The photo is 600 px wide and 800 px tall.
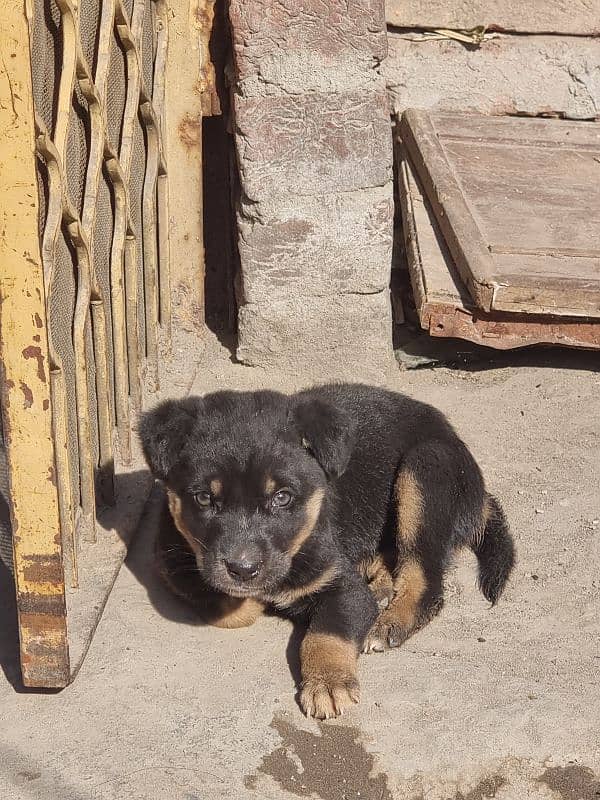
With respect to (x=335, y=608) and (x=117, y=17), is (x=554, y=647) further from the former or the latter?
(x=117, y=17)

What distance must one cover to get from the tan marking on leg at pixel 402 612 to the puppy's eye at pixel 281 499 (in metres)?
0.63

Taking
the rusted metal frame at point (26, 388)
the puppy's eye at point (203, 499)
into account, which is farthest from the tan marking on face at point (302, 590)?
the rusted metal frame at point (26, 388)

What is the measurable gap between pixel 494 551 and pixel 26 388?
7.13 ft

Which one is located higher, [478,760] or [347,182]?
[347,182]

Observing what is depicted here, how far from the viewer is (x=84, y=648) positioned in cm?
371

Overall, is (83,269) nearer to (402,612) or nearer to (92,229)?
(92,229)

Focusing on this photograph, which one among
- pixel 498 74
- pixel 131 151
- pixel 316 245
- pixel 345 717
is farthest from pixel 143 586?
pixel 498 74

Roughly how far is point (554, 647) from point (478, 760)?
71 cm

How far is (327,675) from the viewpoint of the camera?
11.9 ft

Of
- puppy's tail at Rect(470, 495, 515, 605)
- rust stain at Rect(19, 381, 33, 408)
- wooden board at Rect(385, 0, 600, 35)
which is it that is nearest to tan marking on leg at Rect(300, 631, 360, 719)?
puppy's tail at Rect(470, 495, 515, 605)

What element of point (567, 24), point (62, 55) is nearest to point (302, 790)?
point (62, 55)

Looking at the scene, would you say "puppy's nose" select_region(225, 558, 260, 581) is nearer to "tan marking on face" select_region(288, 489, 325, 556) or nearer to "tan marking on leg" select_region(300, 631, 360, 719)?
"tan marking on face" select_region(288, 489, 325, 556)

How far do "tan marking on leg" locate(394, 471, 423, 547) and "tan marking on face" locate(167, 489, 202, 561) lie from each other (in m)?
0.91

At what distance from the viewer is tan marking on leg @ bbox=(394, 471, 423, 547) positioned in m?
4.30
